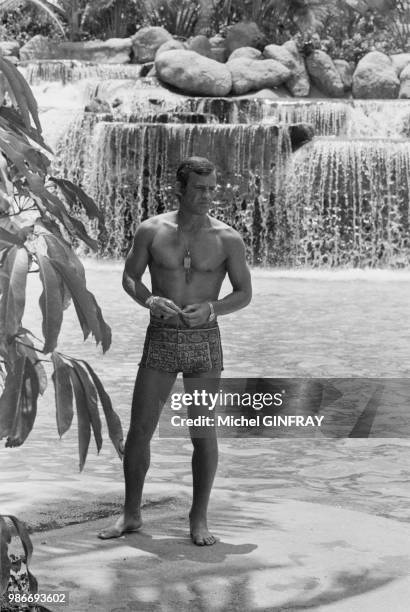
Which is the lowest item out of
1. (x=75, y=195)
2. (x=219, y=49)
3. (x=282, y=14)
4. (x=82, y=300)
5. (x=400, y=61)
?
(x=400, y=61)

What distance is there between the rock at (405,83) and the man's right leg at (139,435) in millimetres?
24359

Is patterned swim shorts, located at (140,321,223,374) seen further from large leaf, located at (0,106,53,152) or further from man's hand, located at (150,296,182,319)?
large leaf, located at (0,106,53,152)

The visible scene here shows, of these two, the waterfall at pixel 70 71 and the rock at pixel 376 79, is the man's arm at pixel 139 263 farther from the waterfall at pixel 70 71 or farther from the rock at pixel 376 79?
the waterfall at pixel 70 71

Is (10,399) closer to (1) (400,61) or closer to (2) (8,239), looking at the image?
(2) (8,239)

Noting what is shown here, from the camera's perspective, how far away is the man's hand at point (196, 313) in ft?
14.5

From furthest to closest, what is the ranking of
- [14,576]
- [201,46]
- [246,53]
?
[201,46] → [246,53] → [14,576]

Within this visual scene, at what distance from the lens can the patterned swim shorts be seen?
14.7 ft

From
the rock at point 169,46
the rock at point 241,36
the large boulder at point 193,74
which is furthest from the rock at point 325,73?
the rock at point 169,46

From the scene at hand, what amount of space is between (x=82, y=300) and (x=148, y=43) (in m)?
29.9

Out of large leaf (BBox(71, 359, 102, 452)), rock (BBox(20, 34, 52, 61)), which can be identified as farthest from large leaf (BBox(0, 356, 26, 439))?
rock (BBox(20, 34, 52, 61))

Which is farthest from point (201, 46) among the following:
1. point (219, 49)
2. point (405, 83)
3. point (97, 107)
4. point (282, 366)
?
point (282, 366)

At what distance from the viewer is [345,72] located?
29.6 metres

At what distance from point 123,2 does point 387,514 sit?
32.0 meters

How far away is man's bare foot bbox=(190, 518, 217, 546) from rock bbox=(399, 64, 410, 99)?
2449 cm
